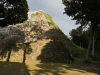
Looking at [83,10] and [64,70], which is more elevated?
[83,10]

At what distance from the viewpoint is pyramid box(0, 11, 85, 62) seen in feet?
42.4

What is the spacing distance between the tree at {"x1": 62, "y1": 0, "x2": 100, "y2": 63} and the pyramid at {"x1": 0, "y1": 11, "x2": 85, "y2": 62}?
5223 mm

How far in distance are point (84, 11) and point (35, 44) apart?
11.0 metres

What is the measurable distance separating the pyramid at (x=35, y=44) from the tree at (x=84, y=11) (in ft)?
17.1

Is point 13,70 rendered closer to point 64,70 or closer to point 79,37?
point 64,70

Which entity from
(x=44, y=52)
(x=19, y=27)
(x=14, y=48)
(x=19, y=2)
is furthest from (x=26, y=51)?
(x=19, y=27)

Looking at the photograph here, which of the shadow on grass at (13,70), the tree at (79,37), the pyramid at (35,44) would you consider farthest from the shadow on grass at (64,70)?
the tree at (79,37)

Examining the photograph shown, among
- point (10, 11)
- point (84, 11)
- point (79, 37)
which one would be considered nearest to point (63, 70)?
point (84, 11)

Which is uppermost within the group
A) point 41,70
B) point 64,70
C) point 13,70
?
point 13,70

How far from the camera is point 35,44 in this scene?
1585 centimetres

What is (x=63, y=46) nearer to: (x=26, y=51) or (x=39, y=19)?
(x=26, y=51)

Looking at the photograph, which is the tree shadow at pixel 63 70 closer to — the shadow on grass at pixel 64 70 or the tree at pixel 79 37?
the shadow on grass at pixel 64 70

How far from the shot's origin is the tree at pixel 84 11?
1020 centimetres

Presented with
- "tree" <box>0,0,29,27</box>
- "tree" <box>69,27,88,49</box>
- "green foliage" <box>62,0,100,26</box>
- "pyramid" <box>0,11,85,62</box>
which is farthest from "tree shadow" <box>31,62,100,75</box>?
"tree" <box>69,27,88,49</box>
